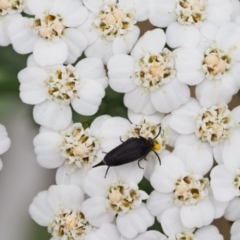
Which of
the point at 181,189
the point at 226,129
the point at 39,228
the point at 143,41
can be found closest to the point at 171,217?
the point at 181,189

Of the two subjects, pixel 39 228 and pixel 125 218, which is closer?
pixel 125 218

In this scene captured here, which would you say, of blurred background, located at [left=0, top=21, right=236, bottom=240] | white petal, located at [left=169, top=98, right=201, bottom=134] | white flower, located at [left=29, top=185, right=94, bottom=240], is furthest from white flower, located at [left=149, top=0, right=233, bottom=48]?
white flower, located at [left=29, top=185, right=94, bottom=240]

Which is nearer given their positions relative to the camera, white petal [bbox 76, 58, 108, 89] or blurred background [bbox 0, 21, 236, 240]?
white petal [bbox 76, 58, 108, 89]

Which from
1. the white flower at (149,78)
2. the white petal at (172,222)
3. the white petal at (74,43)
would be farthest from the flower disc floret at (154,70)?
the white petal at (172,222)

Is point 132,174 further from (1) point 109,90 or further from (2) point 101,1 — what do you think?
(2) point 101,1

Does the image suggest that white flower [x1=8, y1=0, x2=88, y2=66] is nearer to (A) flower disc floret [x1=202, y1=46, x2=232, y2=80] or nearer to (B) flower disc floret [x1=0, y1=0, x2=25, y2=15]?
(B) flower disc floret [x1=0, y1=0, x2=25, y2=15]
